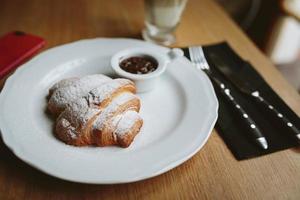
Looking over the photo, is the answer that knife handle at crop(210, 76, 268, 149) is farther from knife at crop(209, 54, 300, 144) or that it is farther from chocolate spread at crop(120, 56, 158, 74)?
chocolate spread at crop(120, 56, 158, 74)

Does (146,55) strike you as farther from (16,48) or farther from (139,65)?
(16,48)

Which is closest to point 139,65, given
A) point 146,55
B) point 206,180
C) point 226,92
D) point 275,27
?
point 146,55

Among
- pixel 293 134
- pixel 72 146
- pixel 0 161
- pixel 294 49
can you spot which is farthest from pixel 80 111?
pixel 294 49

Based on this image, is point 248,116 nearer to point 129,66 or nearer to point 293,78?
point 129,66

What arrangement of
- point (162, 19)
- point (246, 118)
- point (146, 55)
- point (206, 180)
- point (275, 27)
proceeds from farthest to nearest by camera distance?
1. point (275, 27)
2. point (162, 19)
3. point (146, 55)
4. point (246, 118)
5. point (206, 180)

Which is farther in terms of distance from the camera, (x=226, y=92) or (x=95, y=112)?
(x=226, y=92)

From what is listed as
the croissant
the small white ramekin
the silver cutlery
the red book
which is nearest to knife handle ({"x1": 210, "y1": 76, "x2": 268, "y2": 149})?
the silver cutlery

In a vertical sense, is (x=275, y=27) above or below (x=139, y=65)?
below
